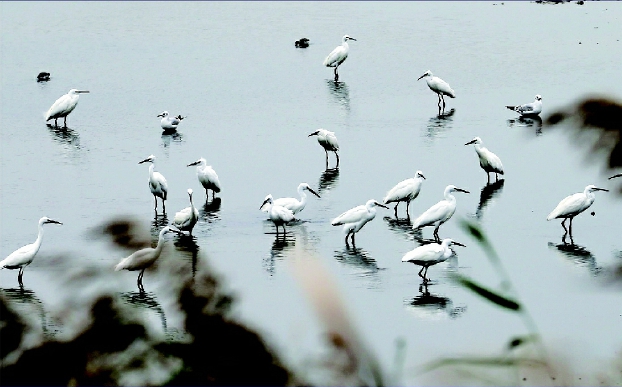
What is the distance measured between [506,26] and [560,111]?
124ft

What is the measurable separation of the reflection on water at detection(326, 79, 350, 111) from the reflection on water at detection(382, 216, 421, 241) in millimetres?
9732

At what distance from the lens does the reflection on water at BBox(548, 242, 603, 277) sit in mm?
13367

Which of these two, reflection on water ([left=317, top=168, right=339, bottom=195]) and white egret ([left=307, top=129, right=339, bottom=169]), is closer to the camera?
reflection on water ([left=317, top=168, right=339, bottom=195])

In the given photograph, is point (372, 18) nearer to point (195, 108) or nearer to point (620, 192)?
point (195, 108)

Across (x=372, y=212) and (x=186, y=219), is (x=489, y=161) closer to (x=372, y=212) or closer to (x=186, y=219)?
(x=372, y=212)

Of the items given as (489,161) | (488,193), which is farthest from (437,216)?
(489,161)

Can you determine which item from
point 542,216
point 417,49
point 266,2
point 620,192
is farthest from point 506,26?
point 620,192

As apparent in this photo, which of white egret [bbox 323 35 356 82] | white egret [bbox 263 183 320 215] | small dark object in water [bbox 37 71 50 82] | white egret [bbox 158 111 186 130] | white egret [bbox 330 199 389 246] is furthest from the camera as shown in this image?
small dark object in water [bbox 37 71 50 82]

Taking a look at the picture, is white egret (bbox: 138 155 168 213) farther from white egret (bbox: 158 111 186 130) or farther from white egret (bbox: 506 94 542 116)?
white egret (bbox: 506 94 542 116)

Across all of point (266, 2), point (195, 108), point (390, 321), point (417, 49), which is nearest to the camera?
point (390, 321)

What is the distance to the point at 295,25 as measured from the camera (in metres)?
41.2

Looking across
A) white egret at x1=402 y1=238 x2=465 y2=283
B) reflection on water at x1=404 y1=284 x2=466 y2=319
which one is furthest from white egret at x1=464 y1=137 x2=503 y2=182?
reflection on water at x1=404 y1=284 x2=466 y2=319

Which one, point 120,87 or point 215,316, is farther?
point 120,87

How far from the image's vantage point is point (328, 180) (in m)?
18.8
